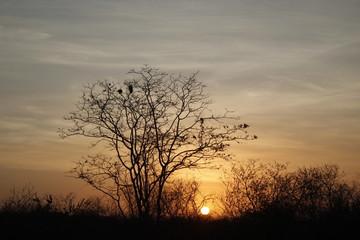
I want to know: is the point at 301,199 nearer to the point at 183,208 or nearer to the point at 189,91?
the point at 183,208

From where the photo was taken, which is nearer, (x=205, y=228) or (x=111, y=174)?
(x=205, y=228)

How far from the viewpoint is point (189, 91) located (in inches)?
1016

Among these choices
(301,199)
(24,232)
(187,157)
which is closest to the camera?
(24,232)

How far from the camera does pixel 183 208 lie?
1730 inches

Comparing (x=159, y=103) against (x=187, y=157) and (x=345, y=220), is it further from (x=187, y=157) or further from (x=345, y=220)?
(x=345, y=220)

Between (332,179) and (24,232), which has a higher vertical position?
(332,179)

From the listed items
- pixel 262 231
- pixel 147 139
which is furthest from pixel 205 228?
pixel 147 139

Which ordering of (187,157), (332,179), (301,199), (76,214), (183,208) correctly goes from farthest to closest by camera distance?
(332,179), (301,199), (183,208), (187,157), (76,214)

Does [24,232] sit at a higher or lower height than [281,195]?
lower

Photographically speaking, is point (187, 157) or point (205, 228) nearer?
point (205, 228)

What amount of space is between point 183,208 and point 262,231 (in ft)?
78.2

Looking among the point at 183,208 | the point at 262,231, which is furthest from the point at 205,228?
the point at 183,208

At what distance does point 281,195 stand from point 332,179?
Result: 1135 cm

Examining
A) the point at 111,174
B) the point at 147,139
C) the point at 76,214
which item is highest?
the point at 147,139
